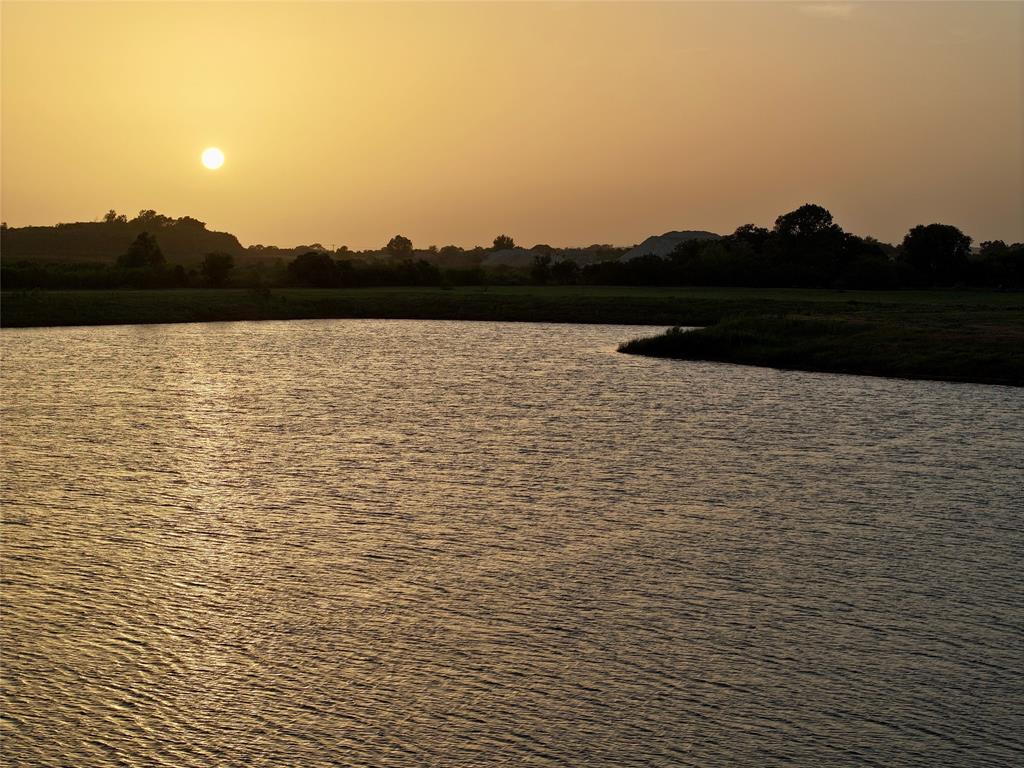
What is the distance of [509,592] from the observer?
17203mm

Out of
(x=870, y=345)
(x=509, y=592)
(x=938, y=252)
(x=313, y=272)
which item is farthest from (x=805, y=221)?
(x=509, y=592)

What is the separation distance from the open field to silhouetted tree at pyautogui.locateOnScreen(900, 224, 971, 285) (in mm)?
24057

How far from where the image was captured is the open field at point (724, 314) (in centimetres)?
6144

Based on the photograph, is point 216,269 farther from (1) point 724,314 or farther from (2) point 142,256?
(1) point 724,314

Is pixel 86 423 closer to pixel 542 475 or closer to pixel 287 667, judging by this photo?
pixel 542 475

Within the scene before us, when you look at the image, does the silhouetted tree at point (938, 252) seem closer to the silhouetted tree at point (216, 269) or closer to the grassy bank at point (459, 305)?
the grassy bank at point (459, 305)

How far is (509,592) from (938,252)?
14273 centimetres

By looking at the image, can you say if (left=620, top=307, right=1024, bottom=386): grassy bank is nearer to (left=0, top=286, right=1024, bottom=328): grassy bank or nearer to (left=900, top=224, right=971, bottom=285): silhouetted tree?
(left=0, top=286, right=1024, bottom=328): grassy bank

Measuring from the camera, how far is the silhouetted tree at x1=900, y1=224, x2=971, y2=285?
143750 mm

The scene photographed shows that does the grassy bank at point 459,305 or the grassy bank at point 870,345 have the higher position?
the grassy bank at point 459,305

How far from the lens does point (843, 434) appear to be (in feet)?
117

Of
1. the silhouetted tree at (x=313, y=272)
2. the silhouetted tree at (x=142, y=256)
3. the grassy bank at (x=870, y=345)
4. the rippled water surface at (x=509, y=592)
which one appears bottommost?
the rippled water surface at (x=509, y=592)

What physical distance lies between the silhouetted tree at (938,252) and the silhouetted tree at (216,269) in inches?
3499

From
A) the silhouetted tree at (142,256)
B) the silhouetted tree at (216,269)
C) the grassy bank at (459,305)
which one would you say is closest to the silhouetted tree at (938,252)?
the grassy bank at (459,305)
